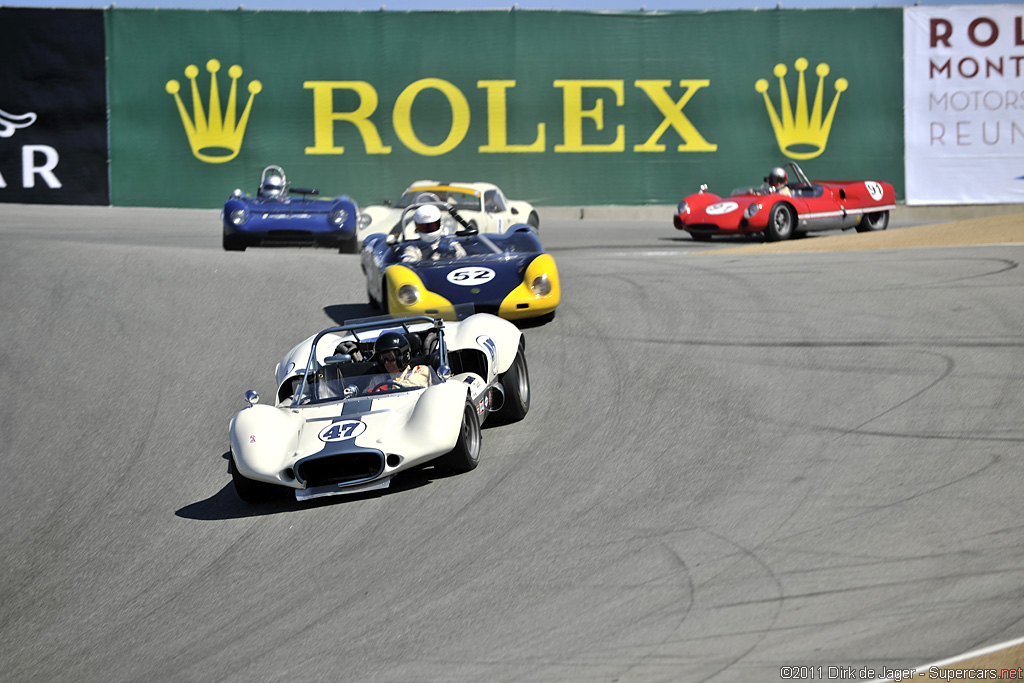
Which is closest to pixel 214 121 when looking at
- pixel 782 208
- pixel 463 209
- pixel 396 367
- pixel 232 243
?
pixel 232 243

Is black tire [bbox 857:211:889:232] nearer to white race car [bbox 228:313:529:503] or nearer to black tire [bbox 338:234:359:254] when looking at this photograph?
black tire [bbox 338:234:359:254]

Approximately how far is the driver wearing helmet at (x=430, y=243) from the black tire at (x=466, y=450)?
373cm

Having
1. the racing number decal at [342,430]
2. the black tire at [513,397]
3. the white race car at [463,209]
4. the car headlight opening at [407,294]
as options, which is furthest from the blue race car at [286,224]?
the racing number decal at [342,430]

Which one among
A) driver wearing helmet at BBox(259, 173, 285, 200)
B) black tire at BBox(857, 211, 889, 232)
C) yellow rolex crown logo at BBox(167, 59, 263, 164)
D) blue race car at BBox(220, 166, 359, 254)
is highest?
yellow rolex crown logo at BBox(167, 59, 263, 164)

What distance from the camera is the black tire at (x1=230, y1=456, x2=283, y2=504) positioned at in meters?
6.67

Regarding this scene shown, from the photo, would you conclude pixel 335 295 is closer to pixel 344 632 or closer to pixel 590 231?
pixel 344 632

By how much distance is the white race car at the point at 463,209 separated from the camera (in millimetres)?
14523

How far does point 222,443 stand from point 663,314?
427 centimetres

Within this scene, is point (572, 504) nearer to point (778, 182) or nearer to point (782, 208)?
point (782, 208)

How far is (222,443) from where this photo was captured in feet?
26.1

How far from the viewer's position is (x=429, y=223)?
10.8 meters

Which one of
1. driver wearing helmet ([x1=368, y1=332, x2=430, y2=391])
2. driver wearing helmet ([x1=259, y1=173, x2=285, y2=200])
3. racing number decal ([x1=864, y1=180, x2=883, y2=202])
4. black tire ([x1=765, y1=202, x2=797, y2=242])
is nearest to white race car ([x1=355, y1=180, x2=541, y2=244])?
driver wearing helmet ([x1=259, y1=173, x2=285, y2=200])

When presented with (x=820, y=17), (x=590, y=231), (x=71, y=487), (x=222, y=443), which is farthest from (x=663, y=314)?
(x=820, y=17)

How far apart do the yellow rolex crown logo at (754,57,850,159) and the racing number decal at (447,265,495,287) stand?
44.6ft
